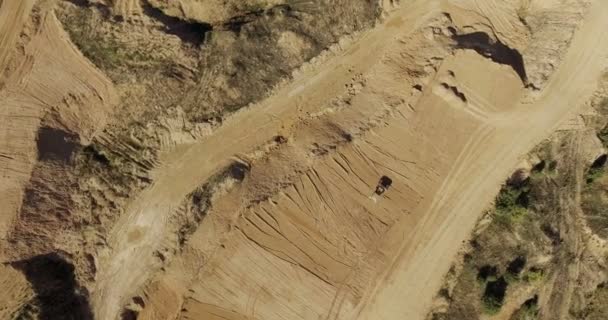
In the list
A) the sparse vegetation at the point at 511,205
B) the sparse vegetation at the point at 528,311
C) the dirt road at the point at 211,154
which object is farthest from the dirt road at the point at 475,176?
the dirt road at the point at 211,154

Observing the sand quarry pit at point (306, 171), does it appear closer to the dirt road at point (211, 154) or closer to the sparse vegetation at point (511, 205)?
the dirt road at point (211, 154)

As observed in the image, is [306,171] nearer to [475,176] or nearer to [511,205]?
[475,176]

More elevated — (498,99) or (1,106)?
(498,99)

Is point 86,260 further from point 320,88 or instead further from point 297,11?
point 297,11

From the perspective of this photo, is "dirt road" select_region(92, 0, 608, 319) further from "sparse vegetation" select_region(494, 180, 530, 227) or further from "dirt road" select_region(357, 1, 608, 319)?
"sparse vegetation" select_region(494, 180, 530, 227)

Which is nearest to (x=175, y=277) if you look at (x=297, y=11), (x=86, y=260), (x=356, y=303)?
(x=86, y=260)

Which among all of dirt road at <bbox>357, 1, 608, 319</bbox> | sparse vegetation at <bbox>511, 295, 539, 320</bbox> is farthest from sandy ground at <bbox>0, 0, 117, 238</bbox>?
sparse vegetation at <bbox>511, 295, 539, 320</bbox>

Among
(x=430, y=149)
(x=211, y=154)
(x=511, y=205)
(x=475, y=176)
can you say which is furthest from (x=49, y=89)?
(x=511, y=205)
